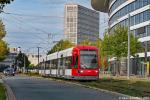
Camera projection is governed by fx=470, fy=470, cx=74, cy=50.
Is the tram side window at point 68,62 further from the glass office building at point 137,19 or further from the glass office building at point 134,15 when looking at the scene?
the glass office building at point 134,15

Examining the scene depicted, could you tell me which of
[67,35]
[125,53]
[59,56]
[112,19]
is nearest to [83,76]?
[59,56]

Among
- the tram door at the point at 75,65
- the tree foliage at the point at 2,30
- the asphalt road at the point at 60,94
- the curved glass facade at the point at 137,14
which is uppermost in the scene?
the curved glass facade at the point at 137,14

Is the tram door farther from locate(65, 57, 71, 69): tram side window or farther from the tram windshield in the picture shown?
locate(65, 57, 71, 69): tram side window

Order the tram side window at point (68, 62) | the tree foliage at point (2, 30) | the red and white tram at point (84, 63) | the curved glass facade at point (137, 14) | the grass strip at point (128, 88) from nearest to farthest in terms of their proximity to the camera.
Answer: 1. the grass strip at point (128, 88)
2. the red and white tram at point (84, 63)
3. the tram side window at point (68, 62)
4. the tree foliage at point (2, 30)
5. the curved glass facade at point (137, 14)

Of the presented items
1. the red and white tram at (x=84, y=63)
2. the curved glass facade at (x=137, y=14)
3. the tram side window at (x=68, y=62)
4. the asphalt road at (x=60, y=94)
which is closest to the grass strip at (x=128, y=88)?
the asphalt road at (x=60, y=94)

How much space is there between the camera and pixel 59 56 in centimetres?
5522

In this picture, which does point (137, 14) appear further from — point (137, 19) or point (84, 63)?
point (84, 63)

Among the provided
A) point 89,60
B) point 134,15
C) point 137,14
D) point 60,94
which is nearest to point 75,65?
point 89,60

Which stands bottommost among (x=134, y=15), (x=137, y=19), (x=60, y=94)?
(x=60, y=94)

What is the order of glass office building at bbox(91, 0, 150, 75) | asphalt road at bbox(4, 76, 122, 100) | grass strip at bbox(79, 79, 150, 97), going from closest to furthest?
asphalt road at bbox(4, 76, 122, 100), grass strip at bbox(79, 79, 150, 97), glass office building at bbox(91, 0, 150, 75)

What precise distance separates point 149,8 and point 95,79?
1653 inches

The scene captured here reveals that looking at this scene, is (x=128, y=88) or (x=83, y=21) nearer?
(x=128, y=88)

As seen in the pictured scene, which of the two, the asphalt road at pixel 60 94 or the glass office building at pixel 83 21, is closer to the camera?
the asphalt road at pixel 60 94

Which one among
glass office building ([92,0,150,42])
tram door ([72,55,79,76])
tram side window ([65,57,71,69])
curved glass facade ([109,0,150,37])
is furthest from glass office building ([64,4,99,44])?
tram door ([72,55,79,76])
